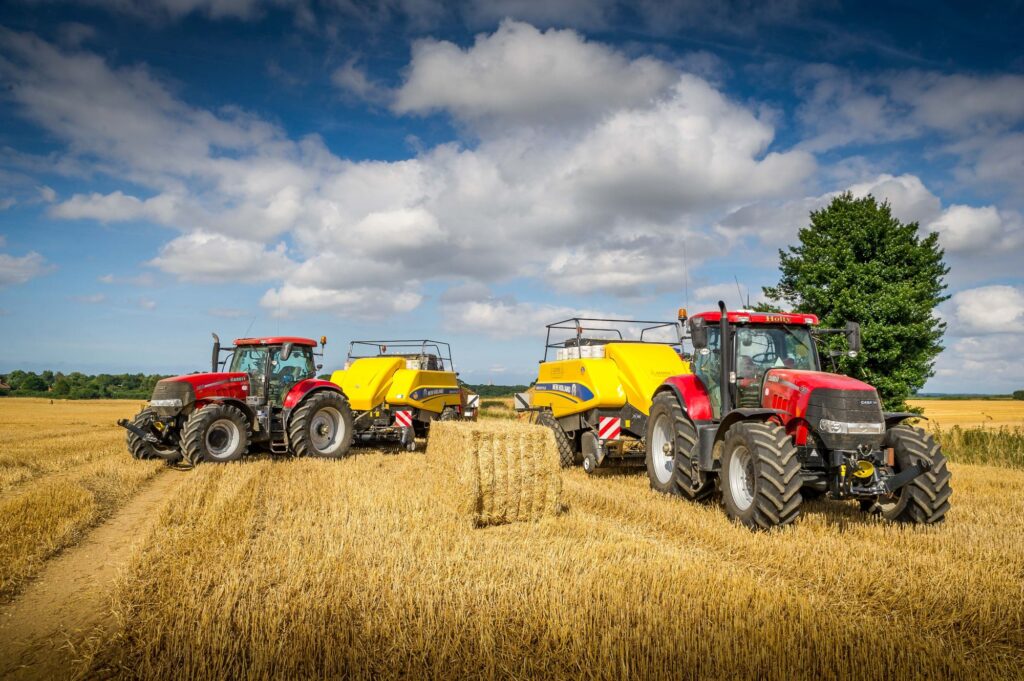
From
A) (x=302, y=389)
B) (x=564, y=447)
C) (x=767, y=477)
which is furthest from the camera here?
(x=302, y=389)

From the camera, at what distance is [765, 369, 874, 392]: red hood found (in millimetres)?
6961

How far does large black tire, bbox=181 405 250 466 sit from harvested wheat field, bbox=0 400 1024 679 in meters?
3.94

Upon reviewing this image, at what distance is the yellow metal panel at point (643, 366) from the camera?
35.1ft

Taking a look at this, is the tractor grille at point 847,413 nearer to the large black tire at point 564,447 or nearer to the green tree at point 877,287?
the large black tire at point 564,447

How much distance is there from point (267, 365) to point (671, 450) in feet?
26.7

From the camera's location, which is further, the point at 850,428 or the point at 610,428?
the point at 610,428

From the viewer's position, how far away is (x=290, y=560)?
546 cm

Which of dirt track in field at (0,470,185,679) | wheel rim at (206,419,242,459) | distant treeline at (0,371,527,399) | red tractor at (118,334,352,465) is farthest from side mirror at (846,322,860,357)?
distant treeline at (0,371,527,399)

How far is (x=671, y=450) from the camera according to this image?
9.22m

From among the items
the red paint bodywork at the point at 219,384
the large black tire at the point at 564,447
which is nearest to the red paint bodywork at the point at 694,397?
the large black tire at the point at 564,447

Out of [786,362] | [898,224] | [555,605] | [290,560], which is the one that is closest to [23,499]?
[290,560]

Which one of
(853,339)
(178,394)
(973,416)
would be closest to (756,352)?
(853,339)

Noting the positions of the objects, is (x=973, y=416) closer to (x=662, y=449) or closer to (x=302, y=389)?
(x=662, y=449)

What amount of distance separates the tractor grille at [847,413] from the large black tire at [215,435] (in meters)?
9.48
